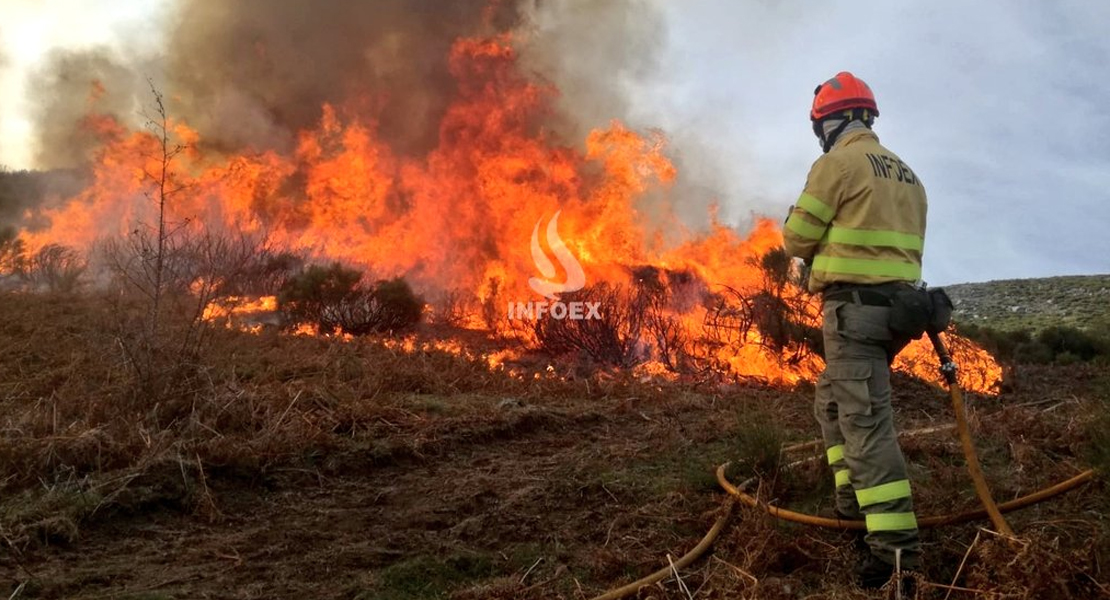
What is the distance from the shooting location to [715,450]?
18.6 feet

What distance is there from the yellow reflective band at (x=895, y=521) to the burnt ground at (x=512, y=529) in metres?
0.26

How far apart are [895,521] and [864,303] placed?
3.08ft

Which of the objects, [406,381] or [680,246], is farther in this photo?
[680,246]

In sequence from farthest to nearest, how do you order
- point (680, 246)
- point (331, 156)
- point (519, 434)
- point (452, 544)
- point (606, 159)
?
1. point (331, 156)
2. point (606, 159)
3. point (680, 246)
4. point (519, 434)
5. point (452, 544)

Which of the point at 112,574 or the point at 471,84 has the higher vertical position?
the point at 471,84

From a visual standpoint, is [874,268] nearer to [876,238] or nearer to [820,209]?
[876,238]

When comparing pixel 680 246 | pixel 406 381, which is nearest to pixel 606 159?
pixel 680 246

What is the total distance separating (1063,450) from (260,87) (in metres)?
20.0

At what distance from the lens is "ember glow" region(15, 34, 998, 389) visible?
14336 millimetres

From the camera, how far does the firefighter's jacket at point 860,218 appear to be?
320cm

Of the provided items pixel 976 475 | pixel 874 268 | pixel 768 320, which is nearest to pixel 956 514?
pixel 976 475

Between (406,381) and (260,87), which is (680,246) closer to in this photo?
(406,381)

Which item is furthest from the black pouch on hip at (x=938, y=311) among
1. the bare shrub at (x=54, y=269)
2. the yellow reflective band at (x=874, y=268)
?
the bare shrub at (x=54, y=269)

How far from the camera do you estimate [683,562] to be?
321cm
